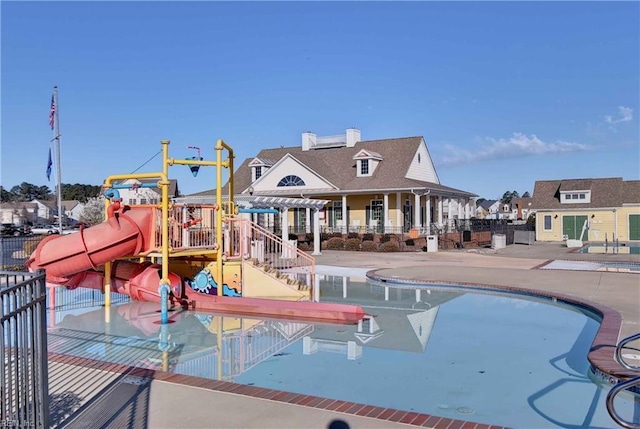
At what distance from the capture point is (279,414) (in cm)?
517

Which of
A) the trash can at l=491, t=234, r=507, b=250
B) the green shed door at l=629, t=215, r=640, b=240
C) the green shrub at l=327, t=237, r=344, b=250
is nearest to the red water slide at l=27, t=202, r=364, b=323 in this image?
the green shrub at l=327, t=237, r=344, b=250

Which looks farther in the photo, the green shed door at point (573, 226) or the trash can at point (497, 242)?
the green shed door at point (573, 226)

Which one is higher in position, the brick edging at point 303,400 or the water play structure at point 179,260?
the water play structure at point 179,260

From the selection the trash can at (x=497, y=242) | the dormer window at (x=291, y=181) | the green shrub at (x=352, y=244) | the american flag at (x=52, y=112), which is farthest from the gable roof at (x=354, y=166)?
the american flag at (x=52, y=112)

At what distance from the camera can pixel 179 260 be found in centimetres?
1383

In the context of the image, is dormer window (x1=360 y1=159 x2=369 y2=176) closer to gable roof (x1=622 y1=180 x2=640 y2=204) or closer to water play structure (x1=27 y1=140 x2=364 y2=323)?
gable roof (x1=622 y1=180 x2=640 y2=204)

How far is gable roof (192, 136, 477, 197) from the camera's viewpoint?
107 ft

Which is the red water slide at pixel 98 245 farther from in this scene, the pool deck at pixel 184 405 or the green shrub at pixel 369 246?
the green shrub at pixel 369 246

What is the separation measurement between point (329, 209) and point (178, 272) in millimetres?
22062

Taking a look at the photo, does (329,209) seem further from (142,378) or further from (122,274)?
(142,378)

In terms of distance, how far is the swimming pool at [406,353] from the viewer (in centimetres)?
627

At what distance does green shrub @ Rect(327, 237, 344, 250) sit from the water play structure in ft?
51.4

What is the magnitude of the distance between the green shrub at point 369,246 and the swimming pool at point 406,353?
→ 1549 cm

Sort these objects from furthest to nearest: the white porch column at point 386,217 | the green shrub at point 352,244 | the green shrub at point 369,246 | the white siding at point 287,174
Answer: the white siding at point 287,174 < the white porch column at point 386,217 < the green shrub at point 352,244 < the green shrub at point 369,246
